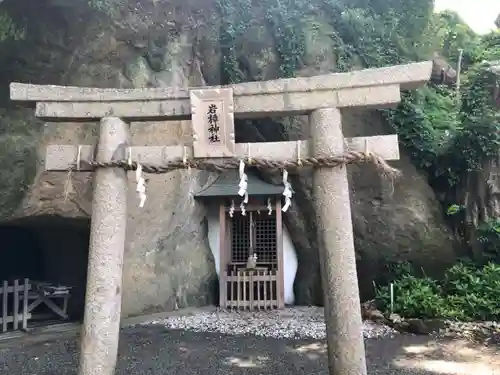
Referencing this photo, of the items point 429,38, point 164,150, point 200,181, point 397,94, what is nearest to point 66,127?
point 200,181

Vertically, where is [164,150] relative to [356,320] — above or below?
above

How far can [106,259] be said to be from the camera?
4863mm

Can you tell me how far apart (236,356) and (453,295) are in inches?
186

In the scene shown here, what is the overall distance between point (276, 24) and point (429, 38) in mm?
4471

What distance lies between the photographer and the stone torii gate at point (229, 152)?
15.3ft

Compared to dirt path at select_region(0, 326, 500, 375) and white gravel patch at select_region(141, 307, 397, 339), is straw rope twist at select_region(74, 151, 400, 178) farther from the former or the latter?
white gravel patch at select_region(141, 307, 397, 339)

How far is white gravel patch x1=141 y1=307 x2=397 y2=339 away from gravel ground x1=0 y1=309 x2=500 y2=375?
0.30 ft

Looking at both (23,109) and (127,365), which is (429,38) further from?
(127,365)

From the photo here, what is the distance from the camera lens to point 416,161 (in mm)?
10594

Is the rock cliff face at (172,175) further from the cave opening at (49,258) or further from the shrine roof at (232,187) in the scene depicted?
the cave opening at (49,258)

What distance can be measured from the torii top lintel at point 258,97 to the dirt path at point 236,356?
3.44 m

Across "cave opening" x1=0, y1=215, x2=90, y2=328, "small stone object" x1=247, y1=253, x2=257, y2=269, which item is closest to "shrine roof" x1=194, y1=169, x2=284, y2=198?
"small stone object" x1=247, y1=253, x2=257, y2=269

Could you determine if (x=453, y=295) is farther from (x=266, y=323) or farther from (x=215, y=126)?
(x=215, y=126)

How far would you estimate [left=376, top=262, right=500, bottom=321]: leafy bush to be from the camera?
8.04 m
